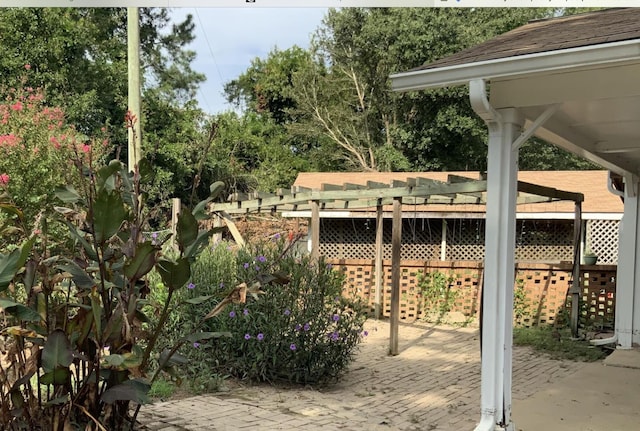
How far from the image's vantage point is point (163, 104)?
69.6 feet

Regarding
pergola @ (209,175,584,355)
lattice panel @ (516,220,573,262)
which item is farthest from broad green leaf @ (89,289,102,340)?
lattice panel @ (516,220,573,262)

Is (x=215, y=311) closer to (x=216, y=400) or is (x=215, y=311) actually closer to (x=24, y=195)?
(x=216, y=400)

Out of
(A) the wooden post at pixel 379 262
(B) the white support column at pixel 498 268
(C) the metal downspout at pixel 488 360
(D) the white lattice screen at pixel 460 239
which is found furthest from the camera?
(D) the white lattice screen at pixel 460 239

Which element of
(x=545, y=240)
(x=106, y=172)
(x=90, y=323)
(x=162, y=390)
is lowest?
(x=162, y=390)

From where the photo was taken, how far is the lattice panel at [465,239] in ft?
50.1

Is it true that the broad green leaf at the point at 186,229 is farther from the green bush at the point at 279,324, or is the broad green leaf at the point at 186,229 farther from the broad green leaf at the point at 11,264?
the green bush at the point at 279,324

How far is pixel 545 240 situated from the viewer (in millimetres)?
15195

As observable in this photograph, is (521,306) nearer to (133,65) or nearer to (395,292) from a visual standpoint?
(395,292)

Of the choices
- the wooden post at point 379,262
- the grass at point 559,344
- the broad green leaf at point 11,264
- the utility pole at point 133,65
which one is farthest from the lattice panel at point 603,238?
the broad green leaf at point 11,264

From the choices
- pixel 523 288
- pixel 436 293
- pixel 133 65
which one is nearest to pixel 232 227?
pixel 133 65

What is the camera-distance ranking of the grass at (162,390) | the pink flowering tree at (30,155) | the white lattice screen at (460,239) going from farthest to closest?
the white lattice screen at (460,239), the pink flowering tree at (30,155), the grass at (162,390)

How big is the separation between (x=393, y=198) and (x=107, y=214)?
19.8 ft

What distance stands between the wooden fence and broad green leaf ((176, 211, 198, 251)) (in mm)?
5601

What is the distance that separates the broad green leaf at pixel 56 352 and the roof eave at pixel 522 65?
9.12 feet
